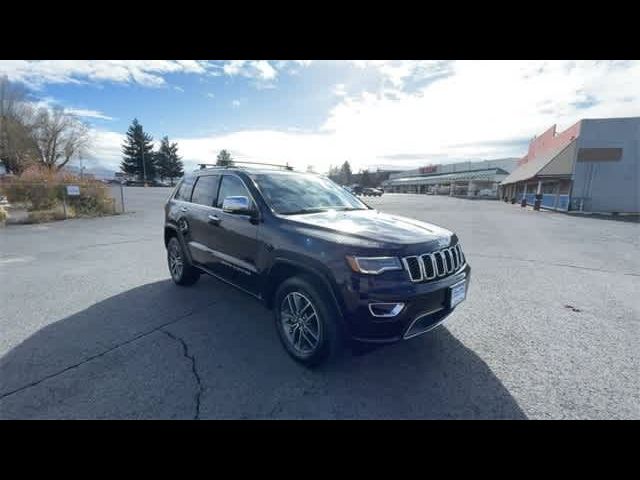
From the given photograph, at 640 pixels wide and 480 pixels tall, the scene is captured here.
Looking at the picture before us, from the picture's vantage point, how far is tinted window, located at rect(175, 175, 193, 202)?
15.4 feet

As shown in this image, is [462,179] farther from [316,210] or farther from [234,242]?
[234,242]

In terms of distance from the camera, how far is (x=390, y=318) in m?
2.36

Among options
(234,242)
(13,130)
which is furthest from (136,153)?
(234,242)

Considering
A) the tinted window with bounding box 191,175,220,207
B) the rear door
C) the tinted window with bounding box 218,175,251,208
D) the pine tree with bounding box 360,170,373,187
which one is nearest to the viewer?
the tinted window with bounding box 218,175,251,208

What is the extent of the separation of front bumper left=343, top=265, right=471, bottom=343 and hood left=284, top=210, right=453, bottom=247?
1.35 feet

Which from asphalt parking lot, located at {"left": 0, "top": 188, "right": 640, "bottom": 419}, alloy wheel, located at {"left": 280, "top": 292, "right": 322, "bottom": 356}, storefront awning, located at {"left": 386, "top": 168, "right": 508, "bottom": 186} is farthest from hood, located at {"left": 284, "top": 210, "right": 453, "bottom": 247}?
storefront awning, located at {"left": 386, "top": 168, "right": 508, "bottom": 186}

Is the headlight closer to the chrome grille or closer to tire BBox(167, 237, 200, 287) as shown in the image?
the chrome grille

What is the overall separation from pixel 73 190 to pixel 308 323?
1602cm

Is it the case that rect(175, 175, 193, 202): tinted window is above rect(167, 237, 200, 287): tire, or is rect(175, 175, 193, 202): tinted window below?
above

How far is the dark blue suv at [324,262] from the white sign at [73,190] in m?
13.9

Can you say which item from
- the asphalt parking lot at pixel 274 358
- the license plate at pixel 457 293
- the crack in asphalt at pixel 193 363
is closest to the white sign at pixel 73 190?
the asphalt parking lot at pixel 274 358
